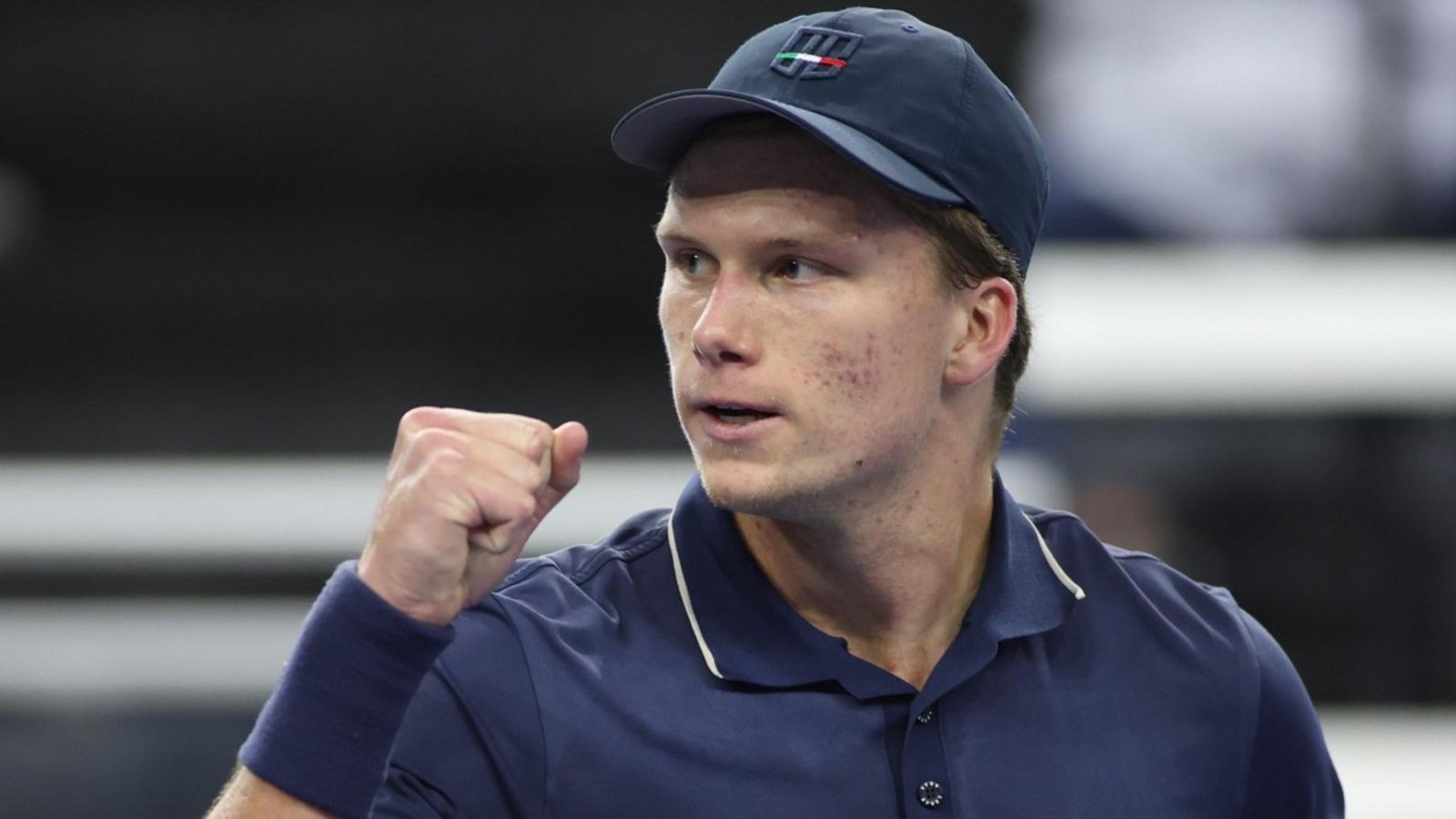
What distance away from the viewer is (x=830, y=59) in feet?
5.93

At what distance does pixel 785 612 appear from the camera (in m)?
1.82

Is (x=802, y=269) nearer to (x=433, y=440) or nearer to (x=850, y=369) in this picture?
(x=850, y=369)

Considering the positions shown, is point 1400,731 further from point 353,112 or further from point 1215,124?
point 353,112

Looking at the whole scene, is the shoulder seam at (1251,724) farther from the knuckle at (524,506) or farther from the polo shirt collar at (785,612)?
the knuckle at (524,506)

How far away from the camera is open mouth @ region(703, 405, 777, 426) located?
175 cm

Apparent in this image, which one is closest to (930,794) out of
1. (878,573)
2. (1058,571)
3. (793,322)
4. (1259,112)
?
(878,573)

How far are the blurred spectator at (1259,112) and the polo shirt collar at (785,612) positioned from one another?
3415 millimetres

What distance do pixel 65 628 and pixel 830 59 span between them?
3787 mm

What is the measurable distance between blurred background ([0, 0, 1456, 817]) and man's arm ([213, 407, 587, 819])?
3.38 m

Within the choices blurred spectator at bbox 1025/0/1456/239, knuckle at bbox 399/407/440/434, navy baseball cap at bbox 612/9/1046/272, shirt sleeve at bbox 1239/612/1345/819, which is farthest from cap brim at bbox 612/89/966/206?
blurred spectator at bbox 1025/0/1456/239

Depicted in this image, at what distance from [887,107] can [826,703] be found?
0.54 m

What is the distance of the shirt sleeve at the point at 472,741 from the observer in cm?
162

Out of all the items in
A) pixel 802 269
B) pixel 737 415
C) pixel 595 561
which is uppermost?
pixel 802 269

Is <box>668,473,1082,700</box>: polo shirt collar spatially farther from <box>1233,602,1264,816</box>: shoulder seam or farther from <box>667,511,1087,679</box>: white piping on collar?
<box>1233,602,1264,816</box>: shoulder seam
